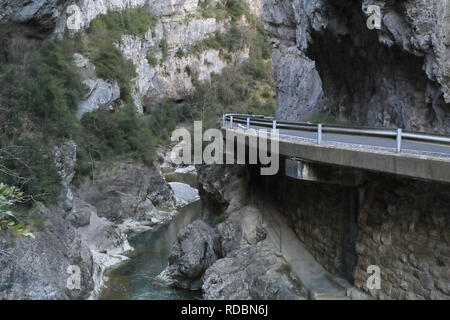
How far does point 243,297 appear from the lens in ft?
35.4

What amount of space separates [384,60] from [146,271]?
13354 millimetres

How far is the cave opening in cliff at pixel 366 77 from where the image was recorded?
12602 millimetres

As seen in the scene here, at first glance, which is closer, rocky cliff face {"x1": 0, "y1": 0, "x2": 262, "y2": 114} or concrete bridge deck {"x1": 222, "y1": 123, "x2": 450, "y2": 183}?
concrete bridge deck {"x1": 222, "y1": 123, "x2": 450, "y2": 183}

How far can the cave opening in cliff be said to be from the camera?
12602mm

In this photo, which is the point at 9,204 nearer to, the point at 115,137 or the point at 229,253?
the point at 229,253

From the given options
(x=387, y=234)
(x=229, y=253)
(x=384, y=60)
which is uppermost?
(x=384, y=60)

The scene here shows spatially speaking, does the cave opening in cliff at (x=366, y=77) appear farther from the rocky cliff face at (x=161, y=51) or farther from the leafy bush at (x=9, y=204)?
the rocky cliff face at (x=161, y=51)

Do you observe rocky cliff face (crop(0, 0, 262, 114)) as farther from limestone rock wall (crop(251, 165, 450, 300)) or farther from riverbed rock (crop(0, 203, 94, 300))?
limestone rock wall (crop(251, 165, 450, 300))

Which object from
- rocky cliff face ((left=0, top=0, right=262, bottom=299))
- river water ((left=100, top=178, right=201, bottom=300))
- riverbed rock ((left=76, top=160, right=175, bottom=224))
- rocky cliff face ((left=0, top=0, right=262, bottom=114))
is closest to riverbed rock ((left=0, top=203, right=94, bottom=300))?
rocky cliff face ((left=0, top=0, right=262, bottom=299))

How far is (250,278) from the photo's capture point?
442 inches

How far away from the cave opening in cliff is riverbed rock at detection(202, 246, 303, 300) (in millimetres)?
6225

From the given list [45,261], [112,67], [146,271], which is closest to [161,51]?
[112,67]
